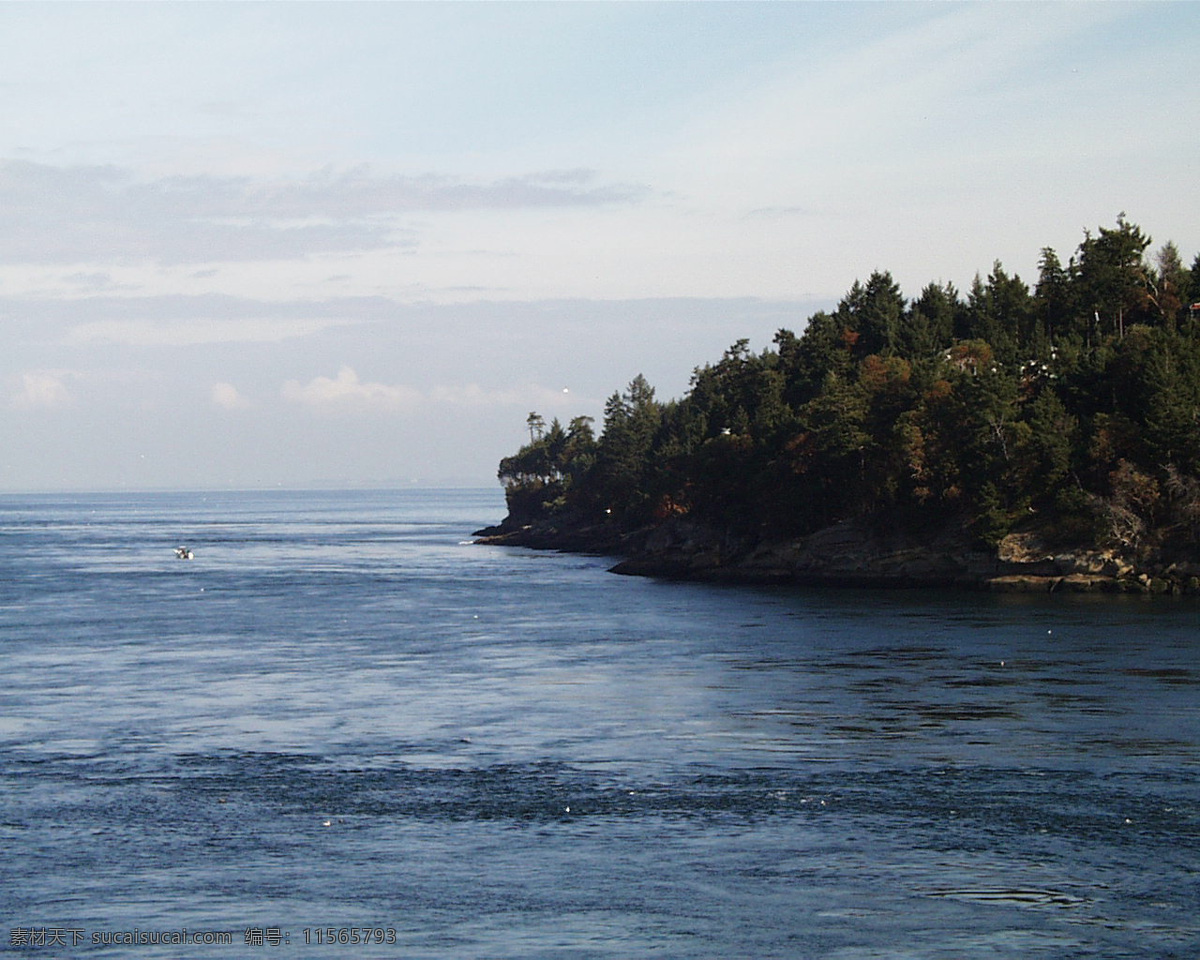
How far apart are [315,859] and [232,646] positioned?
155ft

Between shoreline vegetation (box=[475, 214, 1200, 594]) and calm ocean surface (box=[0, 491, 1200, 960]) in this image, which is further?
shoreline vegetation (box=[475, 214, 1200, 594])

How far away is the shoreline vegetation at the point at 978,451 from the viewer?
103 m

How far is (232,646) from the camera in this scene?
7781cm

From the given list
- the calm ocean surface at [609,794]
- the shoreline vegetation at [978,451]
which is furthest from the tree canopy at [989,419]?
the calm ocean surface at [609,794]

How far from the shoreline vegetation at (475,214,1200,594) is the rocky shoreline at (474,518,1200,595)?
0.51ft

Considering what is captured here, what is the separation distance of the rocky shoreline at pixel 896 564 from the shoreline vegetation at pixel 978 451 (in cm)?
16

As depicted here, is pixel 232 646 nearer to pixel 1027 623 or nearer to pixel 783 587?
pixel 1027 623

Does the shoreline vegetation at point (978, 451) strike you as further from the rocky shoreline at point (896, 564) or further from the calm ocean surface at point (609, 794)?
the calm ocean surface at point (609, 794)

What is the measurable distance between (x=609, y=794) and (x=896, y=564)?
79932mm

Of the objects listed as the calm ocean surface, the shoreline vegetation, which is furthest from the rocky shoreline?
the calm ocean surface

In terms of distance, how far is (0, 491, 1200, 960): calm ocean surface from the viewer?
27859mm

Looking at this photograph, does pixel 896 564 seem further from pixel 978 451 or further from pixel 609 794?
pixel 609 794

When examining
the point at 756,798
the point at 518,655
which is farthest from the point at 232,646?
the point at 756,798

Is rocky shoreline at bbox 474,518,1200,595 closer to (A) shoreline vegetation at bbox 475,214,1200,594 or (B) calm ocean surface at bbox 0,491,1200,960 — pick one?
(A) shoreline vegetation at bbox 475,214,1200,594
